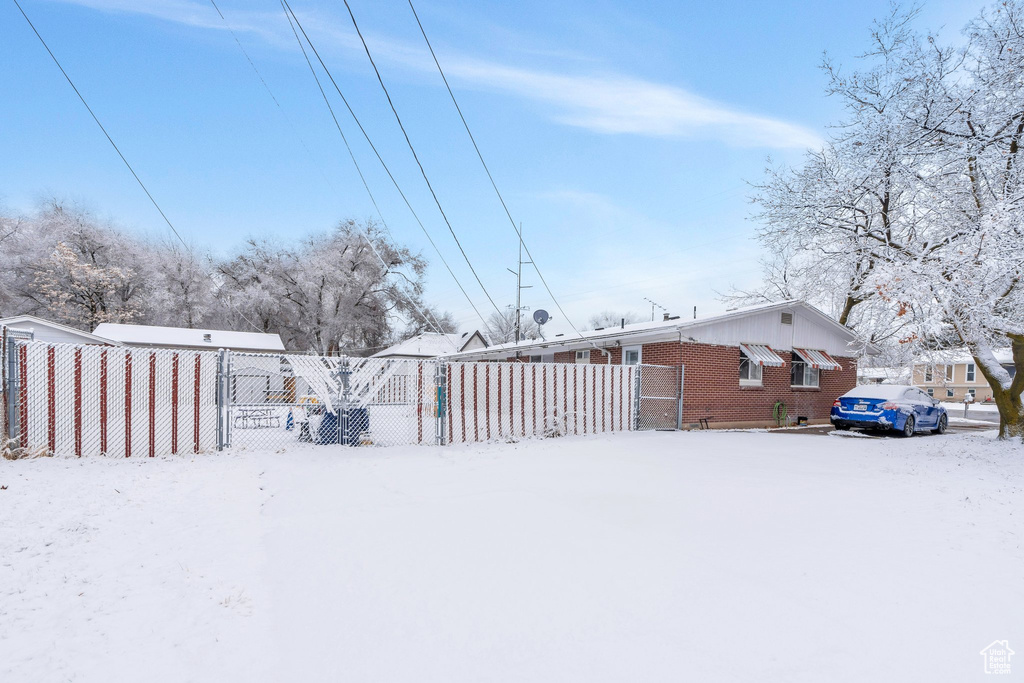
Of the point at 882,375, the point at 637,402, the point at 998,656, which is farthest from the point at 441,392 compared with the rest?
the point at 882,375

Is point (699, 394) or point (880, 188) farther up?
point (880, 188)

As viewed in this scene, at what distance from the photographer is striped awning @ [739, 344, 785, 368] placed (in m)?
15.1

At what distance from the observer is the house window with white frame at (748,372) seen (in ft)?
51.3

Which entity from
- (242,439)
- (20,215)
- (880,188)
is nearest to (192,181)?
(242,439)

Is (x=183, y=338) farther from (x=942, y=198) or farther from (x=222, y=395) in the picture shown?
(x=942, y=198)

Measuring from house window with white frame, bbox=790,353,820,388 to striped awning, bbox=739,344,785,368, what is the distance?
1.81 metres

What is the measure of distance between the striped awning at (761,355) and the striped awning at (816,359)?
107cm

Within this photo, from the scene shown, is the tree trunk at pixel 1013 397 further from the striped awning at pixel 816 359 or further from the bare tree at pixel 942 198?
the striped awning at pixel 816 359

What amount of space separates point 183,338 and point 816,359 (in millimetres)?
30290

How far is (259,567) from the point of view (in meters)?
3.87

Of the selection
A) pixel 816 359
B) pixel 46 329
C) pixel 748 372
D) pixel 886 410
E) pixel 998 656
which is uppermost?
pixel 46 329

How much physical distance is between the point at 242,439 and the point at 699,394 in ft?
36.9

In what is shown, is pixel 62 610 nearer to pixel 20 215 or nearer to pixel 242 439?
pixel 242 439

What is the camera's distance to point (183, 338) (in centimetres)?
2877
